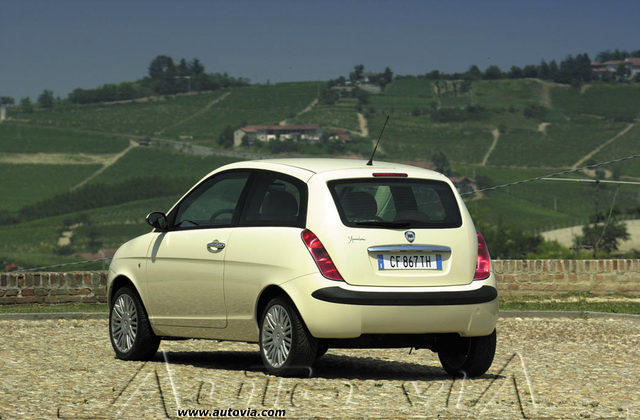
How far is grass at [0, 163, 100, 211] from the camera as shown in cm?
15775

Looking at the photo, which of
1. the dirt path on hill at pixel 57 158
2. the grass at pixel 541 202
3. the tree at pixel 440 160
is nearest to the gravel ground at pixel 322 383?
the grass at pixel 541 202

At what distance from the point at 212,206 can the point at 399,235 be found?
2.28 metres

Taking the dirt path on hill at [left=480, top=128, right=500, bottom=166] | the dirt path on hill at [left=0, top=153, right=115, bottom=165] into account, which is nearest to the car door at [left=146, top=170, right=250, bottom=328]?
the dirt path on hill at [left=480, top=128, right=500, bottom=166]

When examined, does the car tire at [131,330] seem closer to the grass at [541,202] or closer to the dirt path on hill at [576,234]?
the dirt path on hill at [576,234]

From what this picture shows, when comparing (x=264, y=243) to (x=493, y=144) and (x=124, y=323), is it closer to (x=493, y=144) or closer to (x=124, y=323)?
(x=124, y=323)

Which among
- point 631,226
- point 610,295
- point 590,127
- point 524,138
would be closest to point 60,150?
point 524,138

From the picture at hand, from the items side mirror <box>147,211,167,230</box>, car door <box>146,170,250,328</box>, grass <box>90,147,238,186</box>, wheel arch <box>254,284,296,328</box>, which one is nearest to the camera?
wheel arch <box>254,284,296,328</box>

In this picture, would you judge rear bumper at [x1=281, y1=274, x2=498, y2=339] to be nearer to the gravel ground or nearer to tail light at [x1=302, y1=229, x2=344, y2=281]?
tail light at [x1=302, y1=229, x2=344, y2=281]

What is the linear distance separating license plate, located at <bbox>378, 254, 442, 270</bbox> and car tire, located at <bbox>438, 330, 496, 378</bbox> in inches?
30.4

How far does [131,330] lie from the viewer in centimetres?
1012

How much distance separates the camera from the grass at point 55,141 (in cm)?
18488

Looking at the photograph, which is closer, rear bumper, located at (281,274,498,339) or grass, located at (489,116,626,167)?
rear bumper, located at (281,274,498,339)

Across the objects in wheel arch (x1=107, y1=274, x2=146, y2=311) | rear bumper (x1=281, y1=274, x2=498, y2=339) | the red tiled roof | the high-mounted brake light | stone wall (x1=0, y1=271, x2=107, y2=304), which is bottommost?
the red tiled roof

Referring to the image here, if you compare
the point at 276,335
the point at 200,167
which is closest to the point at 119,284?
the point at 276,335
